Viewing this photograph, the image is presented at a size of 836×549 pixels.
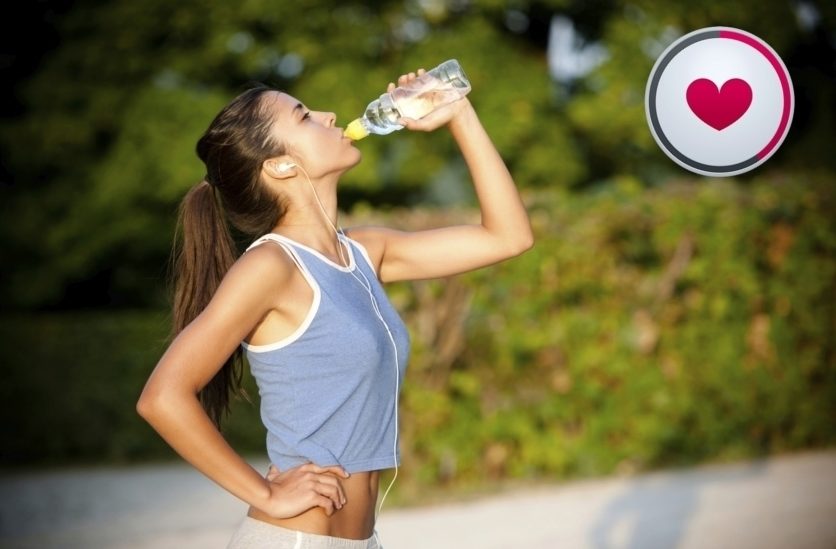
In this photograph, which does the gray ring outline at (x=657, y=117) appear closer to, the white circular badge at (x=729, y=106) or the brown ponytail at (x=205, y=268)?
the white circular badge at (x=729, y=106)

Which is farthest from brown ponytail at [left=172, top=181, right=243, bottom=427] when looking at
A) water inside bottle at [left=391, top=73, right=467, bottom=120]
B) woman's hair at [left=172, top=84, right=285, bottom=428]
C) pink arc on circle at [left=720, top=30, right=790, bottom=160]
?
pink arc on circle at [left=720, top=30, right=790, bottom=160]

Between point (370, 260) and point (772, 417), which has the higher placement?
point (370, 260)

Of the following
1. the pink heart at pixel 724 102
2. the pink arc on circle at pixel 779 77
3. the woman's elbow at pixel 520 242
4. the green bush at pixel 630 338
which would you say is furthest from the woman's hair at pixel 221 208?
the green bush at pixel 630 338

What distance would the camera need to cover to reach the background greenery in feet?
29.3

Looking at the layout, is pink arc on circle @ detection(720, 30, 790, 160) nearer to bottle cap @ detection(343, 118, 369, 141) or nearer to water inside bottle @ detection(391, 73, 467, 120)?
water inside bottle @ detection(391, 73, 467, 120)

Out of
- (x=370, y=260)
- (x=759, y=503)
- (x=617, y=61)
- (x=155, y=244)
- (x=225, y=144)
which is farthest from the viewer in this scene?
(x=155, y=244)

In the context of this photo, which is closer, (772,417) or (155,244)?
(772,417)

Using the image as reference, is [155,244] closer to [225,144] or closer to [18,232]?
[18,232]

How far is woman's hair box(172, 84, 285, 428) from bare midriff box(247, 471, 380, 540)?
45 cm

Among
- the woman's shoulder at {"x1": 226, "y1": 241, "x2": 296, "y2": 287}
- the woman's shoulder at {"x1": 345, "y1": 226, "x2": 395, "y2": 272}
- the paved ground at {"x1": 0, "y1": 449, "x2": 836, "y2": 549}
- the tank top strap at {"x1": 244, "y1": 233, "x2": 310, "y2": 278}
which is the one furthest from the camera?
the paved ground at {"x1": 0, "y1": 449, "x2": 836, "y2": 549}

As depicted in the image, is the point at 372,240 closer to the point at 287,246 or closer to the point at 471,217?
the point at 287,246

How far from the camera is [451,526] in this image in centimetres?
750

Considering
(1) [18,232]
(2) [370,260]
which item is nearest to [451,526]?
(2) [370,260]

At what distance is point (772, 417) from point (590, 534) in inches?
138
